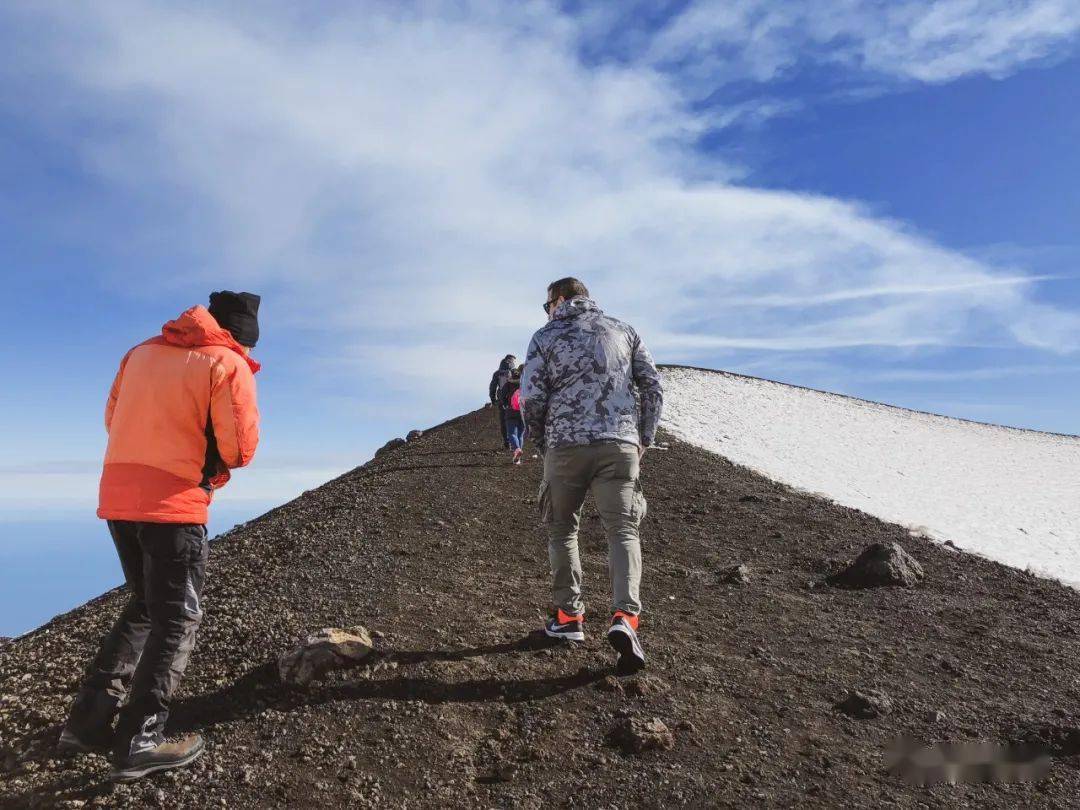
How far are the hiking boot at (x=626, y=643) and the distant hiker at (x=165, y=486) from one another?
2.65 meters

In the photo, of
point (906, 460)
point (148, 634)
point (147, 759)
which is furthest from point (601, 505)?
point (906, 460)

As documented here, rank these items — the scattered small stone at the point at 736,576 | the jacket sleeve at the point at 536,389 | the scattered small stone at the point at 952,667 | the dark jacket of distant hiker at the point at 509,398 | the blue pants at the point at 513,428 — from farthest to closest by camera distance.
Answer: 1. the blue pants at the point at 513,428
2. the dark jacket of distant hiker at the point at 509,398
3. the scattered small stone at the point at 736,576
4. the scattered small stone at the point at 952,667
5. the jacket sleeve at the point at 536,389

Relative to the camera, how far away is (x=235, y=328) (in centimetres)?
435

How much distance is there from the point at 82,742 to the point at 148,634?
684mm

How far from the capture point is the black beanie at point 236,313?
434 cm

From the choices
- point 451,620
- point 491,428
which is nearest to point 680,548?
point 451,620

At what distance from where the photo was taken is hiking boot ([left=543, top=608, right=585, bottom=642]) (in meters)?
5.75

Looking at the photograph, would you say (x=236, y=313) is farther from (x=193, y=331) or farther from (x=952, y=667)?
(x=952, y=667)

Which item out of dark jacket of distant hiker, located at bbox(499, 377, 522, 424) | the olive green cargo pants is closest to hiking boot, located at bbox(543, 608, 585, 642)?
the olive green cargo pants

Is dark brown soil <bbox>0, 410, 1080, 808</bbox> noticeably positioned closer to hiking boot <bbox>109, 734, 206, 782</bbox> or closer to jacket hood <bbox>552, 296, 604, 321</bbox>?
hiking boot <bbox>109, 734, 206, 782</bbox>

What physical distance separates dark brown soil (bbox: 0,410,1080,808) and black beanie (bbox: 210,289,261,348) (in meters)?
2.34

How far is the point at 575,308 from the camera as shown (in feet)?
18.7
